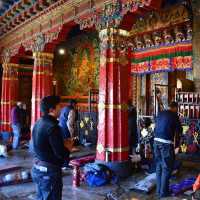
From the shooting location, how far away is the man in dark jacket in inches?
136

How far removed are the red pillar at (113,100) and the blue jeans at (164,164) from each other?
1.75 metres

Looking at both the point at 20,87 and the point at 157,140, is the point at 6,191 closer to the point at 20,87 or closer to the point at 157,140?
the point at 157,140

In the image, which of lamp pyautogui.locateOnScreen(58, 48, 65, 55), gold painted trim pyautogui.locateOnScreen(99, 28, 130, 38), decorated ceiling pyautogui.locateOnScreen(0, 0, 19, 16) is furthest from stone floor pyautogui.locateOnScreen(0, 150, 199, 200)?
lamp pyautogui.locateOnScreen(58, 48, 65, 55)

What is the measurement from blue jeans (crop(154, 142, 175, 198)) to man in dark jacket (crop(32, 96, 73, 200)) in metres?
2.21

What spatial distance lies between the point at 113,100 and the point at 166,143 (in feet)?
7.17

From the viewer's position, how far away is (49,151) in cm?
354

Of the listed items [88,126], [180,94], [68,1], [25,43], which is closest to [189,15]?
[180,94]

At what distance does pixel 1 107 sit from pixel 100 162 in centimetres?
877

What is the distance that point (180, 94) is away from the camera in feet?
29.9

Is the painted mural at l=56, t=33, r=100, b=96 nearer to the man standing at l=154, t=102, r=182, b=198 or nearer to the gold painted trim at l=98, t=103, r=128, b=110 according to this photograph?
the gold painted trim at l=98, t=103, r=128, b=110

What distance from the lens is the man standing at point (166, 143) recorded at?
5.18m

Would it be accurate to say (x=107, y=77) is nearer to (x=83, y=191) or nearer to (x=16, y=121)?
(x=83, y=191)

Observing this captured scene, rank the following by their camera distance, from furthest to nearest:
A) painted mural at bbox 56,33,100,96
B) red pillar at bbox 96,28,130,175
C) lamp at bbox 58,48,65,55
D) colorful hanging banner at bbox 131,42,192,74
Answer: lamp at bbox 58,48,65,55 → painted mural at bbox 56,33,100,96 → colorful hanging banner at bbox 131,42,192,74 → red pillar at bbox 96,28,130,175

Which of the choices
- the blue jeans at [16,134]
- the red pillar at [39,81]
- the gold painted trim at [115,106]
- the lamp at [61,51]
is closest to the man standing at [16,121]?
the blue jeans at [16,134]
